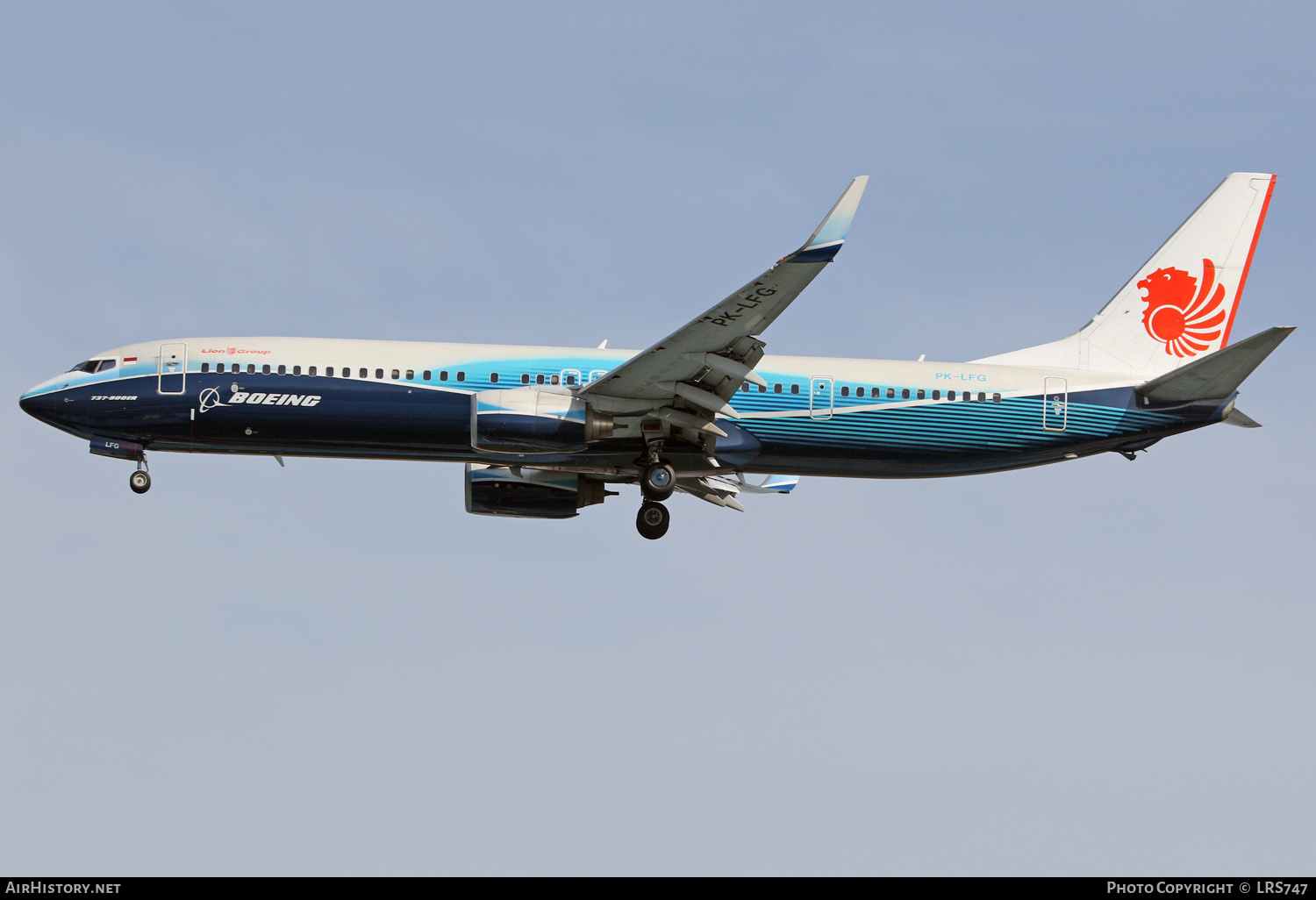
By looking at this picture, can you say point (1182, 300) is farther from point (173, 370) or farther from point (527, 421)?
point (173, 370)

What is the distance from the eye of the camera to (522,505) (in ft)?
136

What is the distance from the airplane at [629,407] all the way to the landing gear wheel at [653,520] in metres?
0.04

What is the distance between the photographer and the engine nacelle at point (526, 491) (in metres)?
41.2

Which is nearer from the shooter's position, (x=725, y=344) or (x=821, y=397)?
(x=725, y=344)

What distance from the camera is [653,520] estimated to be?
38812mm

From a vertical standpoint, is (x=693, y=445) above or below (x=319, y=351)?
below

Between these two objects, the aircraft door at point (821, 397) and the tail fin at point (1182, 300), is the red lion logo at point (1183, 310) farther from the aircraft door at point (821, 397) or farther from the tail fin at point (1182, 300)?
the aircraft door at point (821, 397)

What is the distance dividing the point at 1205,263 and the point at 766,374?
45.6 feet

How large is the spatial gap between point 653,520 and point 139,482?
1267 centimetres

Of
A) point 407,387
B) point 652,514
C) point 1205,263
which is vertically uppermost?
point 1205,263

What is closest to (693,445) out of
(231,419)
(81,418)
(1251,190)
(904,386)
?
(904,386)

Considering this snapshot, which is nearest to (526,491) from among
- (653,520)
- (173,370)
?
(653,520)

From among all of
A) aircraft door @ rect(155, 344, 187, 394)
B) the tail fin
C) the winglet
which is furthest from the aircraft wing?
aircraft door @ rect(155, 344, 187, 394)

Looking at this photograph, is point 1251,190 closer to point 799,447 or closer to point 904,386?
point 904,386
